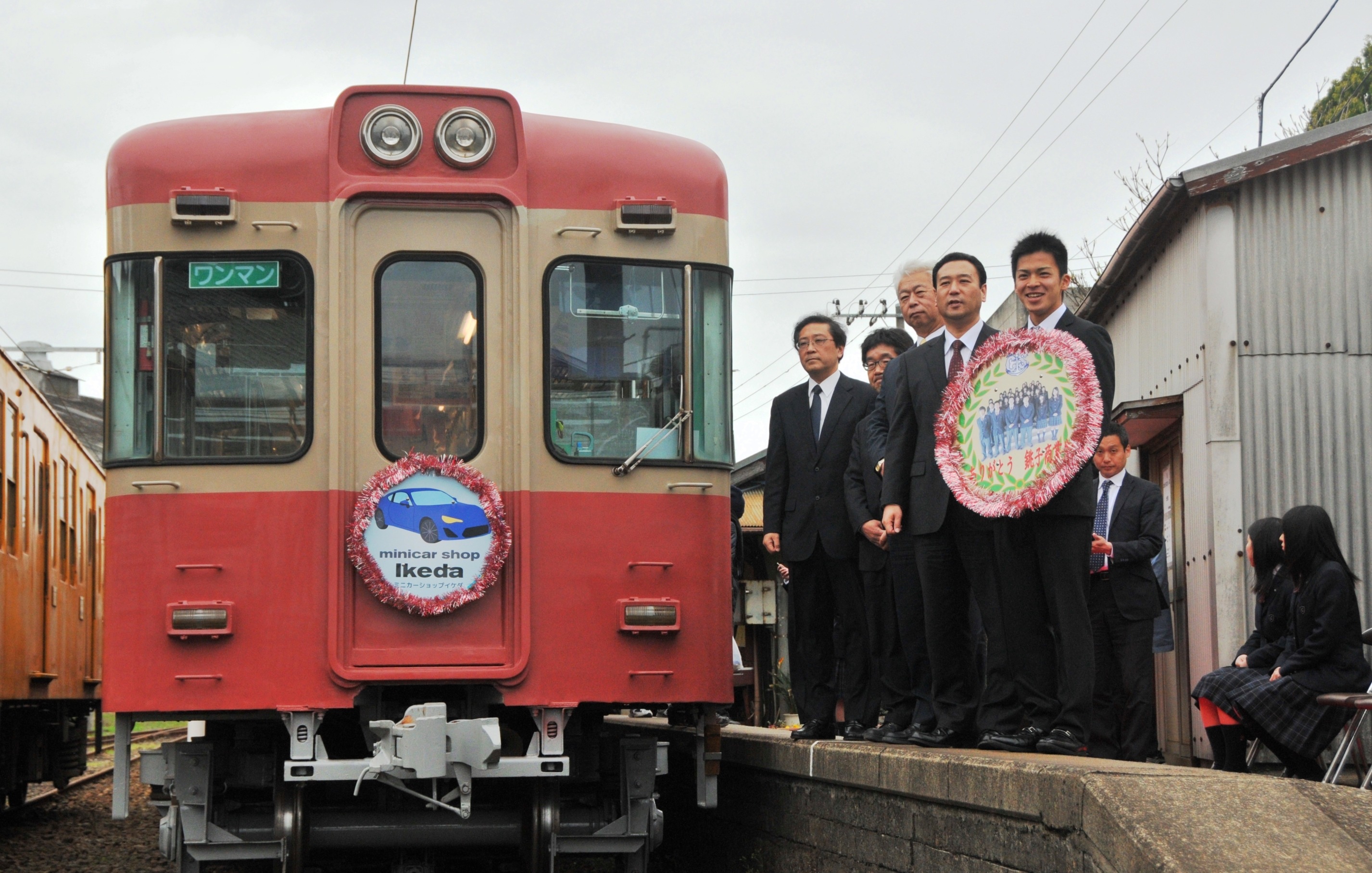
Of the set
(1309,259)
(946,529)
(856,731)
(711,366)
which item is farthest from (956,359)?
(1309,259)

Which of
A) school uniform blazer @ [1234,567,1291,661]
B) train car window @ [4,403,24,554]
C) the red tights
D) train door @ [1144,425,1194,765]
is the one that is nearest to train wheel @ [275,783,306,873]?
the red tights

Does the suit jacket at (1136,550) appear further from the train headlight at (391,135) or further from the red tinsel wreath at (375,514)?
the train headlight at (391,135)

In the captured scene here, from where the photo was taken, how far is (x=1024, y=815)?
4734 mm

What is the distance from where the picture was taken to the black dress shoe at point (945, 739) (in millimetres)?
6297

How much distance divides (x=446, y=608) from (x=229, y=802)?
52.1 inches

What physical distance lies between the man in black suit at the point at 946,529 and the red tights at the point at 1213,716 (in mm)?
949

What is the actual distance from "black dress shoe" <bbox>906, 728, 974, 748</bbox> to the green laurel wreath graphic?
1018 millimetres

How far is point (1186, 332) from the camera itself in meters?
8.84

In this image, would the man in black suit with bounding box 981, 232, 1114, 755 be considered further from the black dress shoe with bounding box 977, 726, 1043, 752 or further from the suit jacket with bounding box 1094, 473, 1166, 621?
the suit jacket with bounding box 1094, 473, 1166, 621

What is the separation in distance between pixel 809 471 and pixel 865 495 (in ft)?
1.50

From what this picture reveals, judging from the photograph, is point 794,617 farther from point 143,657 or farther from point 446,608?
point 143,657

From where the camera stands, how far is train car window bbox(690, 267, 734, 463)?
6.95 meters

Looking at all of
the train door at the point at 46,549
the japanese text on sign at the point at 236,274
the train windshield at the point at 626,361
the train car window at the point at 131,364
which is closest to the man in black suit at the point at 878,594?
the train windshield at the point at 626,361

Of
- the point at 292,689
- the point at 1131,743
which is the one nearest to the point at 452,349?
the point at 292,689
